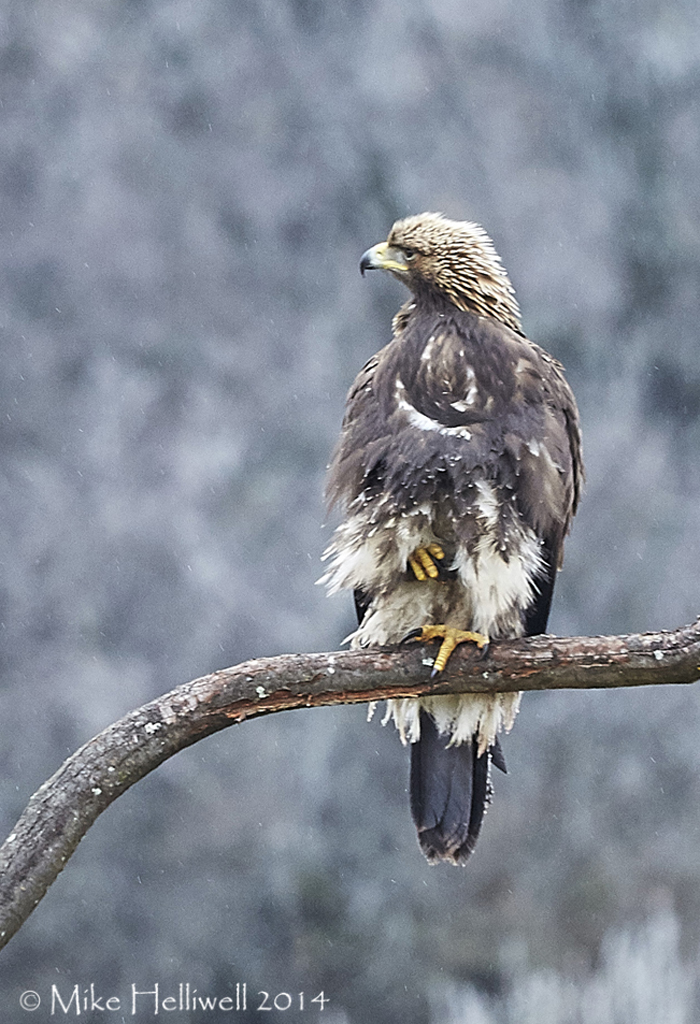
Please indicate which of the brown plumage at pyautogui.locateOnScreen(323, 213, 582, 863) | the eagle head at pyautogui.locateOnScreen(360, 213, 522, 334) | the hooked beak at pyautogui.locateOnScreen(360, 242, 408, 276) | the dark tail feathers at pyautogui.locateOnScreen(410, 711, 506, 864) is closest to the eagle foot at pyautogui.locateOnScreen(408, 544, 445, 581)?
the brown plumage at pyautogui.locateOnScreen(323, 213, 582, 863)

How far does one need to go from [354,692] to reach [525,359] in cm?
95

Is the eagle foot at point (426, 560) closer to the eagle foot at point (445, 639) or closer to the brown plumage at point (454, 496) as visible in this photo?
the brown plumage at point (454, 496)

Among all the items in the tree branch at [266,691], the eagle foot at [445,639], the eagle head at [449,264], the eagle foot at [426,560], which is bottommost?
the tree branch at [266,691]

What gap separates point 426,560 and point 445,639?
7.6 inches

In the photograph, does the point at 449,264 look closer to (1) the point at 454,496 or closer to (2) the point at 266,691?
(1) the point at 454,496

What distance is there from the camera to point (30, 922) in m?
5.75

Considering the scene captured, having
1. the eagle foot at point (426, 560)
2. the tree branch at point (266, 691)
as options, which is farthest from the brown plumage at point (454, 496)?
the tree branch at point (266, 691)

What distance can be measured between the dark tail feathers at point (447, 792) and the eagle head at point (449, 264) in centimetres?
108

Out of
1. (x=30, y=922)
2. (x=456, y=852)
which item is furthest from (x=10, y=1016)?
(x=456, y=852)

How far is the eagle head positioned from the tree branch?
3.29 ft

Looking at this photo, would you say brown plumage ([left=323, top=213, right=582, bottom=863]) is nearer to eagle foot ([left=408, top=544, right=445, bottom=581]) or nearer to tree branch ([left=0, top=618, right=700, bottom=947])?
eagle foot ([left=408, top=544, right=445, bottom=581])

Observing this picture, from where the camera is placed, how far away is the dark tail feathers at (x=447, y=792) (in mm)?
2875

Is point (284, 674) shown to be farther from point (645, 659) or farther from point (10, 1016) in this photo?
point (10, 1016)

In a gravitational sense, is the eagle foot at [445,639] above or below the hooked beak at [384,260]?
below
